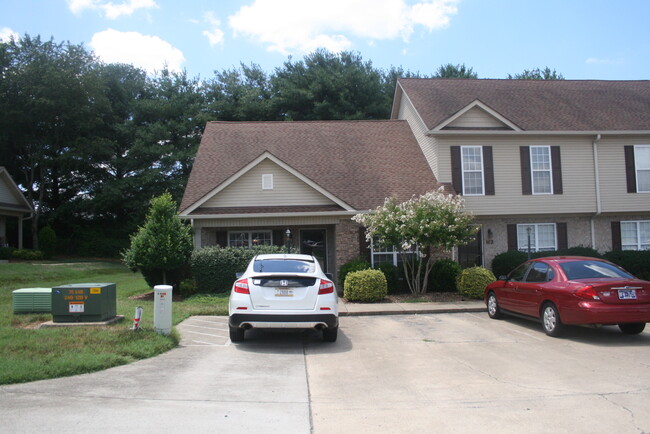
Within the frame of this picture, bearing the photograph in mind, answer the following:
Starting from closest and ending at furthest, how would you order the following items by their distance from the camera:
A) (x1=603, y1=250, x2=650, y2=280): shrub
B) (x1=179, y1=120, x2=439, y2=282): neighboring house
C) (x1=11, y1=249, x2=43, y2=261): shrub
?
1. (x1=179, y1=120, x2=439, y2=282): neighboring house
2. (x1=603, y1=250, x2=650, y2=280): shrub
3. (x1=11, y1=249, x2=43, y2=261): shrub

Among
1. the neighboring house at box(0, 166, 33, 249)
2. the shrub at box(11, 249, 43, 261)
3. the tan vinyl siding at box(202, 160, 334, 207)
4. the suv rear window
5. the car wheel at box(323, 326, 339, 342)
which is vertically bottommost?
the car wheel at box(323, 326, 339, 342)

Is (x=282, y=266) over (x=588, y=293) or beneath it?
over

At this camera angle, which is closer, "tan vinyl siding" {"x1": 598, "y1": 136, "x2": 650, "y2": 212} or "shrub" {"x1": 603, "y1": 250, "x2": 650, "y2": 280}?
"shrub" {"x1": 603, "y1": 250, "x2": 650, "y2": 280}

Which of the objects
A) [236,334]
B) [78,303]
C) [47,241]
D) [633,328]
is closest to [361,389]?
[236,334]

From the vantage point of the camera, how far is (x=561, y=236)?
1922 cm

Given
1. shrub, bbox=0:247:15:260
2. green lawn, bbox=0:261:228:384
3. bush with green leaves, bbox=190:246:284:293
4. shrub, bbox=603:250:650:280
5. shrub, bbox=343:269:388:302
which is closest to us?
green lawn, bbox=0:261:228:384

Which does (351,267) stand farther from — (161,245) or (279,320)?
(279,320)

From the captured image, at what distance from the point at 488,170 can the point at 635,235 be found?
6.38 meters

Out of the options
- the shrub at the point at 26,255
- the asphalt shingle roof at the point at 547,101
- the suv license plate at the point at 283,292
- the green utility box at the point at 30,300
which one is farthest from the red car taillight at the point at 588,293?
the shrub at the point at 26,255

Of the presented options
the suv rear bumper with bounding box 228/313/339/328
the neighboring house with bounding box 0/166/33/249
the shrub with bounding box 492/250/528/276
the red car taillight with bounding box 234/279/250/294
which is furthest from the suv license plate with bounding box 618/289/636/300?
the neighboring house with bounding box 0/166/33/249

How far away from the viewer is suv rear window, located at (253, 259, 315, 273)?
9148 millimetres

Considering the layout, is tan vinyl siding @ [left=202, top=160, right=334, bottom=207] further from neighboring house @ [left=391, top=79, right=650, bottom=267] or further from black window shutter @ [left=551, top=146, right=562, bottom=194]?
black window shutter @ [left=551, top=146, right=562, bottom=194]

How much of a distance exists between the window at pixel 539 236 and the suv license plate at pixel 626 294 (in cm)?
1024

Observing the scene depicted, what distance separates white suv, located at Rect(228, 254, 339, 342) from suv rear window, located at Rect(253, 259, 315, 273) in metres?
0.33
